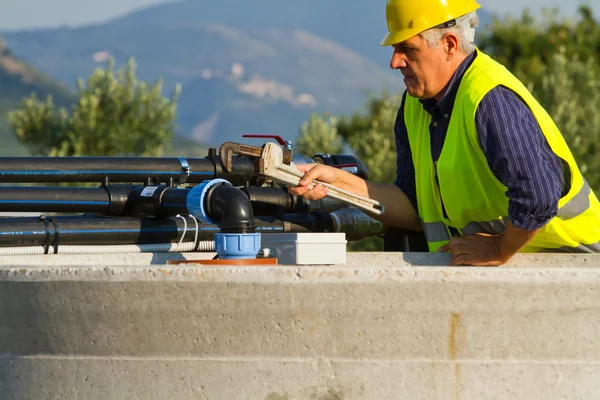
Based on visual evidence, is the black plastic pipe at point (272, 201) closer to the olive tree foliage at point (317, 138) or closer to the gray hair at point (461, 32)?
the gray hair at point (461, 32)

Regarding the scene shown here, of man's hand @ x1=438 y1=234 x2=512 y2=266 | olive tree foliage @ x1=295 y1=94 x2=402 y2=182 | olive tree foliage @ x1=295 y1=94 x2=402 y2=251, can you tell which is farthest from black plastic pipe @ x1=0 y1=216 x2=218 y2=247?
olive tree foliage @ x1=295 y1=94 x2=402 y2=182

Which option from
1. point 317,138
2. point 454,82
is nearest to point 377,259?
point 454,82

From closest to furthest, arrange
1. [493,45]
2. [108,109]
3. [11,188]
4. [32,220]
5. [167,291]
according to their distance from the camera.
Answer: [167,291] < [32,220] < [11,188] < [108,109] < [493,45]

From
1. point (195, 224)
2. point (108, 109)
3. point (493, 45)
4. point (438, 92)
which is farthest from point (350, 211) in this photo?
point (493, 45)

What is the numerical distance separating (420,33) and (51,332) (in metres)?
2.14

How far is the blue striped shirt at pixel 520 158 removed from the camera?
447cm

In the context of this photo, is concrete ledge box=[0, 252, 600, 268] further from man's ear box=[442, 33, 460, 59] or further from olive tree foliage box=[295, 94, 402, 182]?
olive tree foliage box=[295, 94, 402, 182]

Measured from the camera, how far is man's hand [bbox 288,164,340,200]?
5.03 m

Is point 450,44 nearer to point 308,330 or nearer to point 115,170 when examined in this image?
point 308,330

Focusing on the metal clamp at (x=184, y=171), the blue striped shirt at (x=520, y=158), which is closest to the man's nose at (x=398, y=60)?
the blue striped shirt at (x=520, y=158)

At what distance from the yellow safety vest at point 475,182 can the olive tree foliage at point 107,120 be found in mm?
20992

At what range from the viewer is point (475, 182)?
4.95 meters

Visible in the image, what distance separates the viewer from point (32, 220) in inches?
213

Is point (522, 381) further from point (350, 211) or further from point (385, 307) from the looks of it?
point (350, 211)
